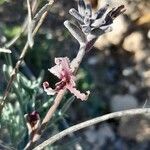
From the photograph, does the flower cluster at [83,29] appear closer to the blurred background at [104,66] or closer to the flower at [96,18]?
the flower at [96,18]

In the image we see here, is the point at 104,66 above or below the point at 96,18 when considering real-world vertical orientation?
below

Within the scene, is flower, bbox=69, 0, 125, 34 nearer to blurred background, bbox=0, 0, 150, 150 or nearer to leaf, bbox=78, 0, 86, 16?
leaf, bbox=78, 0, 86, 16

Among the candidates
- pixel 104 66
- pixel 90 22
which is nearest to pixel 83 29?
pixel 90 22

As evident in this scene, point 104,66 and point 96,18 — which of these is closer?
point 96,18

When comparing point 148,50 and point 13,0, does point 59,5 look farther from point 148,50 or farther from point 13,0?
point 148,50

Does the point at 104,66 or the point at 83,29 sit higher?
the point at 83,29

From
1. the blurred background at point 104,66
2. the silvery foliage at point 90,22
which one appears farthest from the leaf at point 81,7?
the blurred background at point 104,66

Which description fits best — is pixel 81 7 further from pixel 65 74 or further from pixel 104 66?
pixel 104 66

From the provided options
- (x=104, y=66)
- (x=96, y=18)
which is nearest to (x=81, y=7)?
(x=96, y=18)

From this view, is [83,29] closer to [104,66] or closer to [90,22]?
[90,22]
